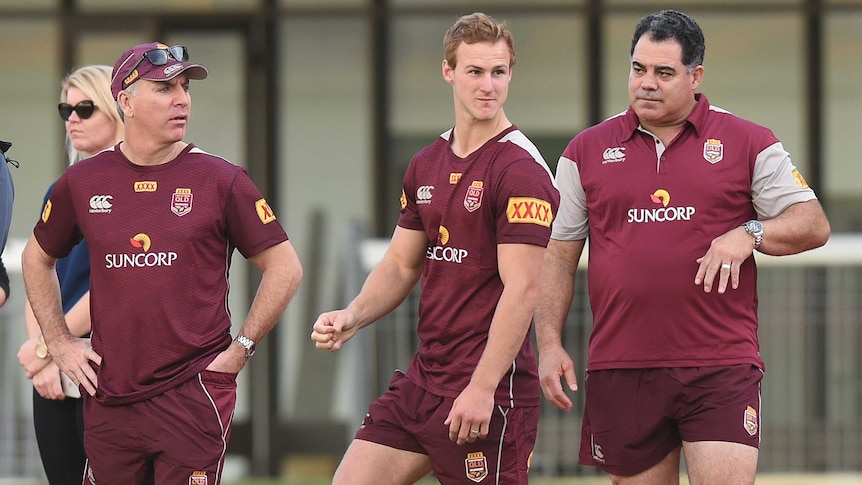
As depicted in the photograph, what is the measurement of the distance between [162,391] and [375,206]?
550cm

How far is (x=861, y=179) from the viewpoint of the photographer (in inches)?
401

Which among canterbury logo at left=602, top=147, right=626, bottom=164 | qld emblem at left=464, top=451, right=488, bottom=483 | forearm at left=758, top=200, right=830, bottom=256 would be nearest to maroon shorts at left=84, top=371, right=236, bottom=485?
qld emblem at left=464, top=451, right=488, bottom=483

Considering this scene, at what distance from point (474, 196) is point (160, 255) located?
104 centimetres

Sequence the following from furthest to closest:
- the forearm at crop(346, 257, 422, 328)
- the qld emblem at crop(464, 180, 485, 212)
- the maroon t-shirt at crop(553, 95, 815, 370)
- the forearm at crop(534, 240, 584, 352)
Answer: the forearm at crop(534, 240, 584, 352) < the forearm at crop(346, 257, 422, 328) < the maroon t-shirt at crop(553, 95, 815, 370) < the qld emblem at crop(464, 180, 485, 212)

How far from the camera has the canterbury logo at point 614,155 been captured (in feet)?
16.4

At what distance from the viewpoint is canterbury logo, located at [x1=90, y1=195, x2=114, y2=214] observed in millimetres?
4738

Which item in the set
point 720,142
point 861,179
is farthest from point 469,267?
point 861,179

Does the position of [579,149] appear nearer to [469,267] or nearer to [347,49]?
[469,267]

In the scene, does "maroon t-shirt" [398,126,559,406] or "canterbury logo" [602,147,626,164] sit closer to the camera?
"maroon t-shirt" [398,126,559,406]

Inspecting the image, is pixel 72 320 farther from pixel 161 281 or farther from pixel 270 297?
pixel 270 297

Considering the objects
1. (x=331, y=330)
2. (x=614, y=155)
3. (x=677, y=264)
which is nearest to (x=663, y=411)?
(x=677, y=264)

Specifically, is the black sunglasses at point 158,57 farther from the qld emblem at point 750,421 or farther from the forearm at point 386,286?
the qld emblem at point 750,421

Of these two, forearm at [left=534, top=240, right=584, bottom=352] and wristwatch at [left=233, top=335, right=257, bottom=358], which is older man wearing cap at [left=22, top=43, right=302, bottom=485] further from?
forearm at [left=534, top=240, right=584, bottom=352]

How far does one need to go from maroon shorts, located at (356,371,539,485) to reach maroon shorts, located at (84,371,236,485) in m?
0.56
